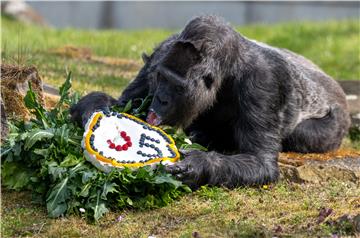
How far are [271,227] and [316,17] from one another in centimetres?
1786

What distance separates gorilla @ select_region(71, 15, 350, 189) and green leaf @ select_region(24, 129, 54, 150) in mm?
560

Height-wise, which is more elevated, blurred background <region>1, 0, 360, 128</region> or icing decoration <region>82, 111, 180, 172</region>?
icing decoration <region>82, 111, 180, 172</region>

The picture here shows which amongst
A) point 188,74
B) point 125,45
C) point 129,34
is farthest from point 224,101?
point 129,34

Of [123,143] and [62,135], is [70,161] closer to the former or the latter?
[62,135]

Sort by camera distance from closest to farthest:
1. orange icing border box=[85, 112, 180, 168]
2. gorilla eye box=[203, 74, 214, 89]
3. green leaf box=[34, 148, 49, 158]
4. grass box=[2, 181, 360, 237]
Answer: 1. grass box=[2, 181, 360, 237]
2. orange icing border box=[85, 112, 180, 168]
3. green leaf box=[34, 148, 49, 158]
4. gorilla eye box=[203, 74, 214, 89]

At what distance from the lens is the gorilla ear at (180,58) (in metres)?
6.12

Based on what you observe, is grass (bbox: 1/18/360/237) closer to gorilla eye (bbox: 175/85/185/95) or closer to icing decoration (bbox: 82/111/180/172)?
icing decoration (bbox: 82/111/180/172)

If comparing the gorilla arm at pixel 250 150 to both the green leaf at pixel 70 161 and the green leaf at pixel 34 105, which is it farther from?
the green leaf at pixel 34 105

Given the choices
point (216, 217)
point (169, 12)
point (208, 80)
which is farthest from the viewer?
point (169, 12)

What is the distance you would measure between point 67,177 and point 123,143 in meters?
0.54

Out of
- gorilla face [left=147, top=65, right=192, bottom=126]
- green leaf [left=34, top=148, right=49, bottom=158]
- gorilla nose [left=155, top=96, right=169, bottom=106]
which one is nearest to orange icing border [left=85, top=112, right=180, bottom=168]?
gorilla face [left=147, top=65, right=192, bottom=126]

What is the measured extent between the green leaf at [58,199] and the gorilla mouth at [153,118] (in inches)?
34.3

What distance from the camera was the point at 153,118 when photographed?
617 cm

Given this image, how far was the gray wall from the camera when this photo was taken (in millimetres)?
22344
